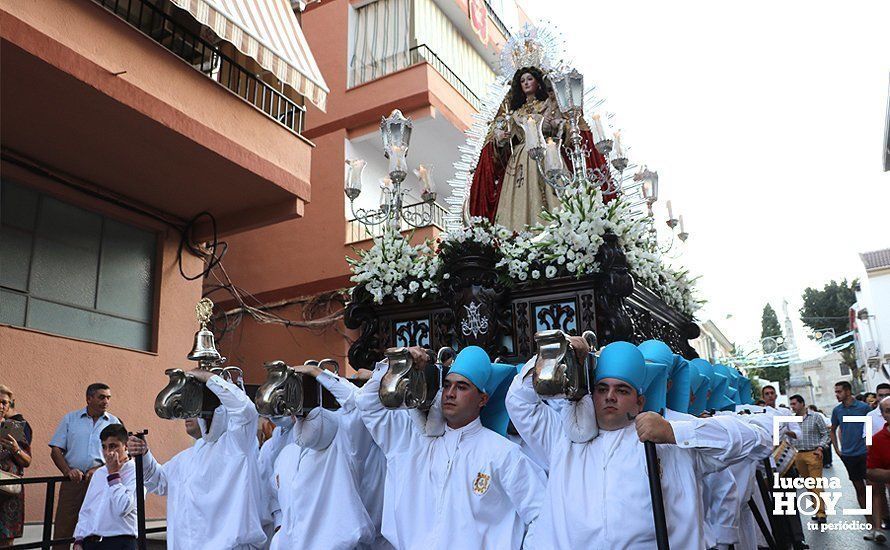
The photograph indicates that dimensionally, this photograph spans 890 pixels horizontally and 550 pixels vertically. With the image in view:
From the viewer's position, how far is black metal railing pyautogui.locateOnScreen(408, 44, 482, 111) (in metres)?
12.5

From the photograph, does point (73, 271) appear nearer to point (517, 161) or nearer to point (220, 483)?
point (220, 483)

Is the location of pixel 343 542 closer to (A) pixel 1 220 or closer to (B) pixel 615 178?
(B) pixel 615 178

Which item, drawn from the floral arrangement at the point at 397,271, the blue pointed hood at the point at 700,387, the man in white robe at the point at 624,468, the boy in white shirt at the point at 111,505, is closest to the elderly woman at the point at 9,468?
the boy in white shirt at the point at 111,505

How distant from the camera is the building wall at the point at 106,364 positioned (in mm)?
6711

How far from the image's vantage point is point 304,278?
465 inches

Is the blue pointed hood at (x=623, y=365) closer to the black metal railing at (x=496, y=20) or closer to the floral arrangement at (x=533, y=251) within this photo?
the floral arrangement at (x=533, y=251)

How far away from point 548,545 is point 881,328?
97.1 ft

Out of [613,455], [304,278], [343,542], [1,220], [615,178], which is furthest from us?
[304,278]

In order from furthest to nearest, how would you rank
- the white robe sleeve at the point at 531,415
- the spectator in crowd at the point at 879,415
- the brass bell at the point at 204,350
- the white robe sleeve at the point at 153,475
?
1. the spectator in crowd at the point at 879,415
2. the white robe sleeve at the point at 153,475
3. the brass bell at the point at 204,350
4. the white robe sleeve at the point at 531,415

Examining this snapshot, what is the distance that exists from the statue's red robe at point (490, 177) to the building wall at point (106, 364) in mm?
4134

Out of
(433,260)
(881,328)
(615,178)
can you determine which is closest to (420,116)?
(615,178)

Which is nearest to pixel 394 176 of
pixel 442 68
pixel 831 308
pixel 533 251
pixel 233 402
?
pixel 533 251

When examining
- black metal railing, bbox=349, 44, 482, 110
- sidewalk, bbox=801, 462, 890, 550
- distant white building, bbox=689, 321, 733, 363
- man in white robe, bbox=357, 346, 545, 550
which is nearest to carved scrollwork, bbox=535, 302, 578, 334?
man in white robe, bbox=357, 346, 545, 550

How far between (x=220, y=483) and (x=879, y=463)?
5.97m
